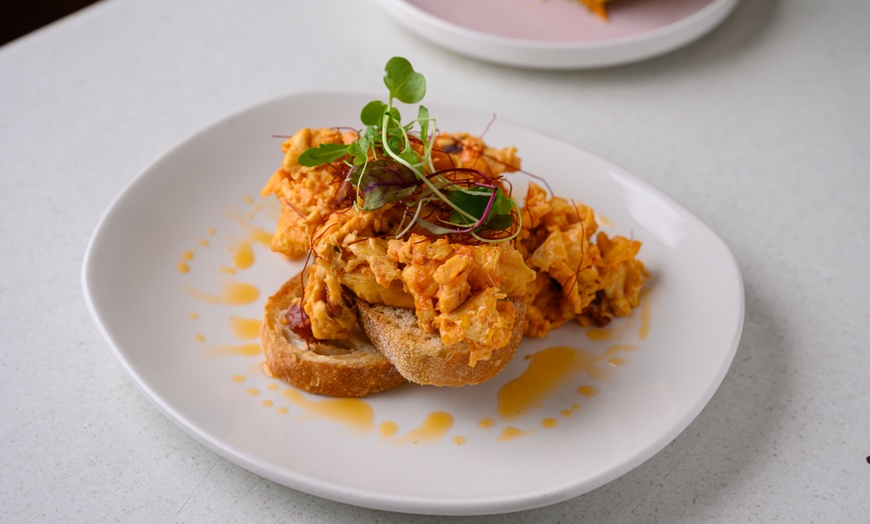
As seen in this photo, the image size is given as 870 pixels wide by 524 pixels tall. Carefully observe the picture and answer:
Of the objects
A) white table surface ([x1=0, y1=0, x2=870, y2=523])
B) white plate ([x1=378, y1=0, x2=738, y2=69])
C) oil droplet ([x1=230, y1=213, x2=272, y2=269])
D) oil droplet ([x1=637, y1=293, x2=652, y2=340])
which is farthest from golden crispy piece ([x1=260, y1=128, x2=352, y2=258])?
white plate ([x1=378, y1=0, x2=738, y2=69])

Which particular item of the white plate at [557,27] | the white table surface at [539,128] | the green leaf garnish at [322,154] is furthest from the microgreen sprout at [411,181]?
the white plate at [557,27]

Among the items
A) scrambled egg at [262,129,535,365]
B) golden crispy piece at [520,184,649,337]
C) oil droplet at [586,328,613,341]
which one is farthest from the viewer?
oil droplet at [586,328,613,341]

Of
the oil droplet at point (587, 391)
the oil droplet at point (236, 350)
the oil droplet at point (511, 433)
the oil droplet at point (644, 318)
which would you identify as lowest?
the oil droplet at point (511, 433)

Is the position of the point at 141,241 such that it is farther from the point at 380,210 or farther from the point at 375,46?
the point at 375,46

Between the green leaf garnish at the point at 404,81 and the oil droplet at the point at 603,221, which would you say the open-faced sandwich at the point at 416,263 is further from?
the oil droplet at the point at 603,221

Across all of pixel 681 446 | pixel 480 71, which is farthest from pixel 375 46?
pixel 681 446

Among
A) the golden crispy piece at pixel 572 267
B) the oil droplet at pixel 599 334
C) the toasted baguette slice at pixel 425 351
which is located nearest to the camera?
the toasted baguette slice at pixel 425 351

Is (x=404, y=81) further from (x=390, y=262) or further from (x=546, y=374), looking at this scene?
(x=546, y=374)

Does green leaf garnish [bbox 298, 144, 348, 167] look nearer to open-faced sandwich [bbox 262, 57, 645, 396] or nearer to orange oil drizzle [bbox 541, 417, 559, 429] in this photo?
open-faced sandwich [bbox 262, 57, 645, 396]
